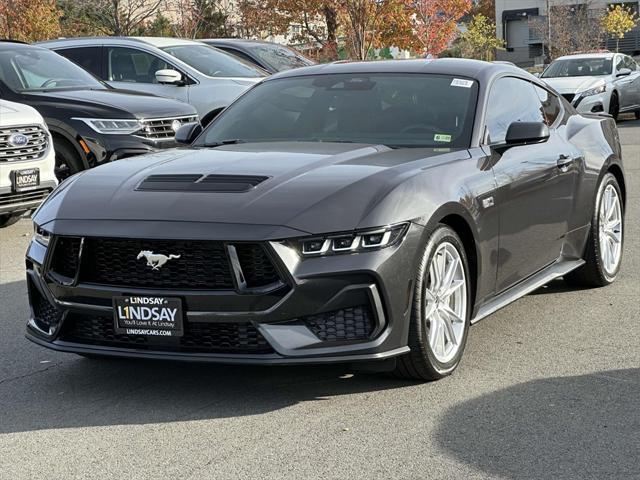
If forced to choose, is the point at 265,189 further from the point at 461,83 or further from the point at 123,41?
the point at 123,41

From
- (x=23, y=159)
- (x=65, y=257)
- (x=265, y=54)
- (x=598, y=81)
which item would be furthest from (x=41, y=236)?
(x=598, y=81)

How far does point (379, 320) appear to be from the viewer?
4.89m

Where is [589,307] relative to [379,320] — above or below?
below

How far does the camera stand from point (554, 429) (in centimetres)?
462

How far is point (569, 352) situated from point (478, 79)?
1628mm

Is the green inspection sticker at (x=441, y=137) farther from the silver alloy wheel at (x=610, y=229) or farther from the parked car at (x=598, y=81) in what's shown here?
the parked car at (x=598, y=81)

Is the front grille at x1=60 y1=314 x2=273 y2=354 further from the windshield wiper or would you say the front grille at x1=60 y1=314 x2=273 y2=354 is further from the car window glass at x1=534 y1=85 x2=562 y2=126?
the car window glass at x1=534 y1=85 x2=562 y2=126

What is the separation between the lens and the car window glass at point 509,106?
6.37 metres

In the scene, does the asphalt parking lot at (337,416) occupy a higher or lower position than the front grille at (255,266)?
→ lower

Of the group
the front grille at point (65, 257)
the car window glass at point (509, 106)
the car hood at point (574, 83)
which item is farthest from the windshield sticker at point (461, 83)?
the car hood at point (574, 83)

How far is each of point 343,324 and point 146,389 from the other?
3.49 feet

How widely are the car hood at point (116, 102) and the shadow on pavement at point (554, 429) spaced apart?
749 centimetres

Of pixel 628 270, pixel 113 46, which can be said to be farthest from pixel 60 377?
pixel 113 46

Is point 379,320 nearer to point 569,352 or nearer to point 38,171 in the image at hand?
point 569,352
